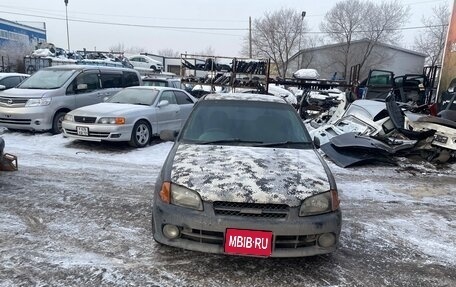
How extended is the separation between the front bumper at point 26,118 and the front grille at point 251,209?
7.60m

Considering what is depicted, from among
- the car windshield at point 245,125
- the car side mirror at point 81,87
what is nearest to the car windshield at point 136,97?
the car side mirror at point 81,87

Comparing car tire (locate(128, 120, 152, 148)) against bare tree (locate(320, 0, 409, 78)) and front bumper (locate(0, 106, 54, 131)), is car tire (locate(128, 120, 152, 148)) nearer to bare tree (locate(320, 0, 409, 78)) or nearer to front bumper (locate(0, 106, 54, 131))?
front bumper (locate(0, 106, 54, 131))

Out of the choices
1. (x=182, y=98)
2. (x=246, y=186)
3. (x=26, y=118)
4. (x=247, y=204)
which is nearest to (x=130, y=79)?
(x=182, y=98)

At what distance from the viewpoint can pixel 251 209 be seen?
3.12 metres

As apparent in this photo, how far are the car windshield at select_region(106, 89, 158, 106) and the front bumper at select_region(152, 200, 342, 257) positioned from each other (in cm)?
640

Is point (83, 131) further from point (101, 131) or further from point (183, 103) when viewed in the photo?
point (183, 103)

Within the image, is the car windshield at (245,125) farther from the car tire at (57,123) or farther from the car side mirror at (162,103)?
the car tire at (57,123)

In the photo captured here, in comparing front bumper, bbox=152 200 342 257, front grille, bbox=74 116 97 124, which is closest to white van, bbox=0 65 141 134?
front grille, bbox=74 116 97 124

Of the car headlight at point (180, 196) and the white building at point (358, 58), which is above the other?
the white building at point (358, 58)

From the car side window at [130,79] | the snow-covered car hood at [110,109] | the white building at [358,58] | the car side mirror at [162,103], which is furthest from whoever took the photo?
the white building at [358,58]

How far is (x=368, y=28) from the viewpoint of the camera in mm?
45469

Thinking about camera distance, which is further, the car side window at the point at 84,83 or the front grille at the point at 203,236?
the car side window at the point at 84,83

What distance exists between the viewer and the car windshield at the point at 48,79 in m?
9.89

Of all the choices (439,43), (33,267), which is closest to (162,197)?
(33,267)
